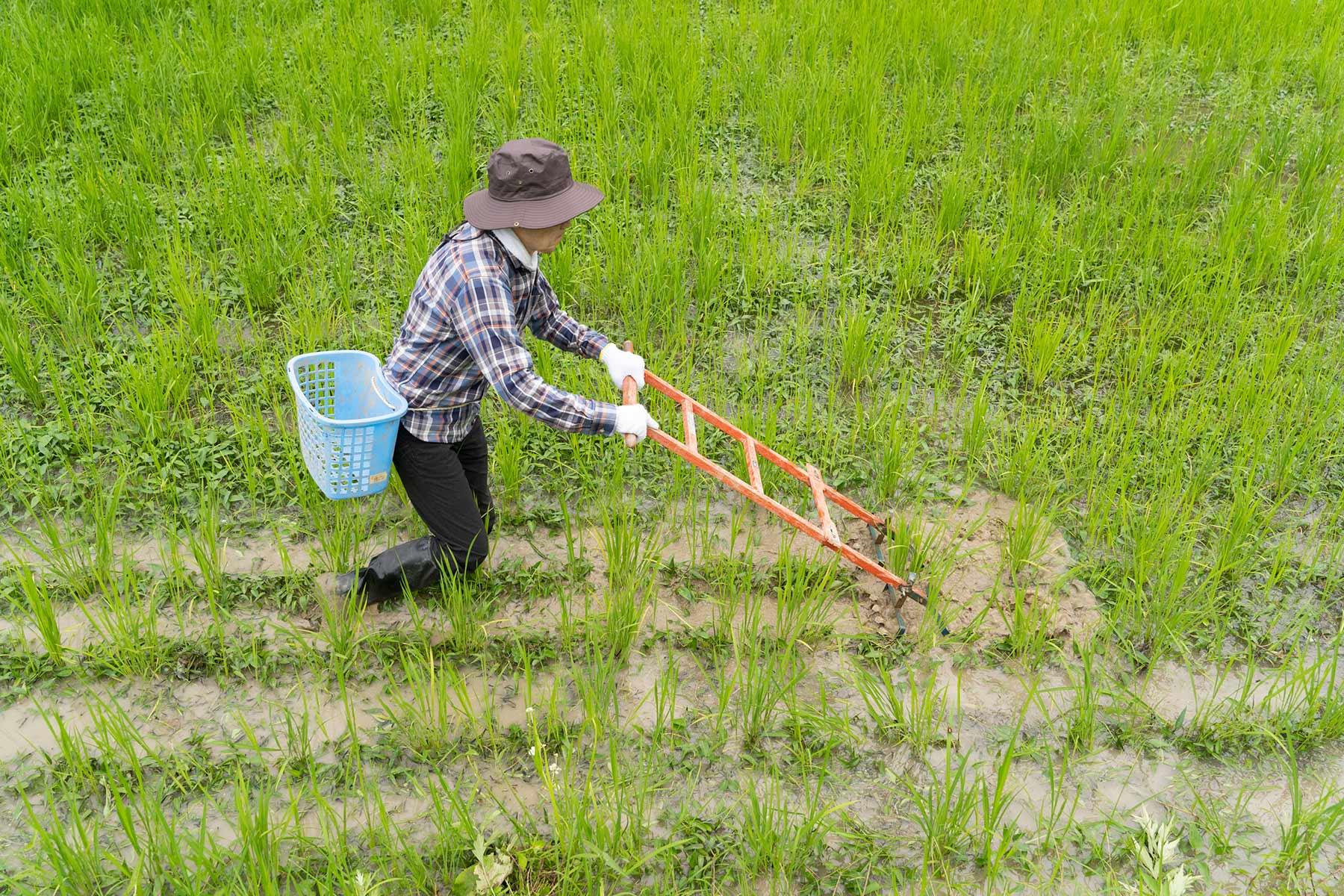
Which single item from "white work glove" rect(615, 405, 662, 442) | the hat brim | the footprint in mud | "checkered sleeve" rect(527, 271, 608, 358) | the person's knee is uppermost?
the hat brim

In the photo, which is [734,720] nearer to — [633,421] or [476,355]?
[633,421]

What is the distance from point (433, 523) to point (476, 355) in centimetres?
55

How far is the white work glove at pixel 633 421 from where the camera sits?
2.49m

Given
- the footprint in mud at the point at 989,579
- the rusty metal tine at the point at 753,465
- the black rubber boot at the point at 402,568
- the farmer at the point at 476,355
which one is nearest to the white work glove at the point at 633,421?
the farmer at the point at 476,355

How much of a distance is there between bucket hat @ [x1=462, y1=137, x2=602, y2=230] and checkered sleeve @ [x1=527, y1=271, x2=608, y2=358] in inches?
15.3

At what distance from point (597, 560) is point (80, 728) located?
4.74 ft

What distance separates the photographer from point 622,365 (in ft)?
9.07

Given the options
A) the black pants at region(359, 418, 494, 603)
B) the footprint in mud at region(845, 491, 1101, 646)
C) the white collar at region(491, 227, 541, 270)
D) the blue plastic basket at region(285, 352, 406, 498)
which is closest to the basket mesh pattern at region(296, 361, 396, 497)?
the blue plastic basket at region(285, 352, 406, 498)

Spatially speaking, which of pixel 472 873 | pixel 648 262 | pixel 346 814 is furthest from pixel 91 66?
pixel 472 873

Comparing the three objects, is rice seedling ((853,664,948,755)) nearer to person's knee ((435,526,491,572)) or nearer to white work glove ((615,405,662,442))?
white work glove ((615,405,662,442))

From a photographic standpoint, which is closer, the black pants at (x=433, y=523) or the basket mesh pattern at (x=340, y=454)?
the basket mesh pattern at (x=340, y=454)

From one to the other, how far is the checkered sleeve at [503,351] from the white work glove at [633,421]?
20 millimetres

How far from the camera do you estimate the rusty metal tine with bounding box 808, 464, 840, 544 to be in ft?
8.71

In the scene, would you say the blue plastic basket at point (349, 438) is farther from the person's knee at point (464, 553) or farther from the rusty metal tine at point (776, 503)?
the rusty metal tine at point (776, 503)
